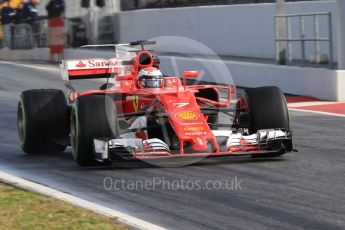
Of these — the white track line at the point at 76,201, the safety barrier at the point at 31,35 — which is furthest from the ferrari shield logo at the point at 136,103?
the safety barrier at the point at 31,35

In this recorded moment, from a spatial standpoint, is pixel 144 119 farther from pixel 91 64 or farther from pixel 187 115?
pixel 91 64

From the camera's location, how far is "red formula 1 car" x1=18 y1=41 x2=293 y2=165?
9.85 m

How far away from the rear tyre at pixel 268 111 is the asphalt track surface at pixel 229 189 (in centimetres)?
39

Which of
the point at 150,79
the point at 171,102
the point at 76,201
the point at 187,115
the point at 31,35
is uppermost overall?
the point at 150,79

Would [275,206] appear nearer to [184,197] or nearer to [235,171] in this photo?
[184,197]

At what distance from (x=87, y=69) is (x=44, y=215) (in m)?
4.76

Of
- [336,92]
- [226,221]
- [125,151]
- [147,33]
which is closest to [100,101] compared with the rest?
[125,151]

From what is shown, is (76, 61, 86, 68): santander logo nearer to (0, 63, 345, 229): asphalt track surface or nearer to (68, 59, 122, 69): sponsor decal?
(68, 59, 122, 69): sponsor decal

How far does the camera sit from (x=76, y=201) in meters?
8.12

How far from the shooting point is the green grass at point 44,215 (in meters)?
7.10

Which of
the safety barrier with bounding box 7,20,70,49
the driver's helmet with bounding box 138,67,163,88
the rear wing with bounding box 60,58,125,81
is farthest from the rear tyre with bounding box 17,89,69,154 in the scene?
the safety barrier with bounding box 7,20,70,49

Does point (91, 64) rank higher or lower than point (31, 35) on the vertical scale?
higher

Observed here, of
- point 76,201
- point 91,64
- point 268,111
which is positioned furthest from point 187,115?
point 91,64

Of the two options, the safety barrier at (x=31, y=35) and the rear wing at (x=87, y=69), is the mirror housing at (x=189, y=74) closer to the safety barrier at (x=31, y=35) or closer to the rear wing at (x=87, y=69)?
the rear wing at (x=87, y=69)
